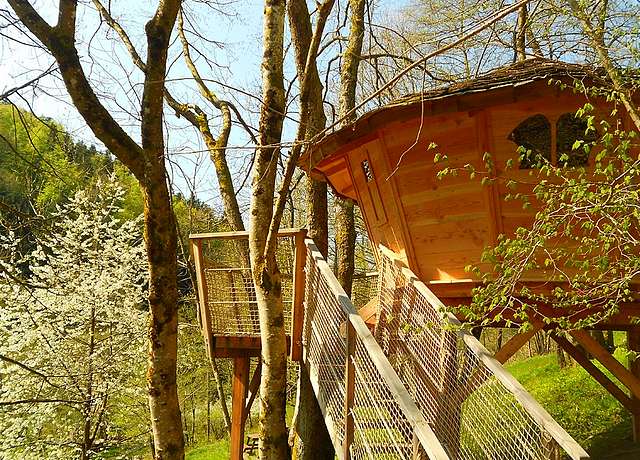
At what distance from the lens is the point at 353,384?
383cm

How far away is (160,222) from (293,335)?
1863mm

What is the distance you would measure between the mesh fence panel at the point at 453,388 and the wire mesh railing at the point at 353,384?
1.44ft

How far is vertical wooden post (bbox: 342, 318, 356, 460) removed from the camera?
3725mm

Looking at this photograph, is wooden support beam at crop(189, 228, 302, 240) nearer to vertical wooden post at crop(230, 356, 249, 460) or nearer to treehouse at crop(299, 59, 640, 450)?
treehouse at crop(299, 59, 640, 450)

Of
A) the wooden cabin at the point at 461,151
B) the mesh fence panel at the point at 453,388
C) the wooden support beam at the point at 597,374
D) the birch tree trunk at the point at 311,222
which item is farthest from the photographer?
the wooden support beam at the point at 597,374

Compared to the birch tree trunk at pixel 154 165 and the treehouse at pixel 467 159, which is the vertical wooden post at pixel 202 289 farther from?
the treehouse at pixel 467 159

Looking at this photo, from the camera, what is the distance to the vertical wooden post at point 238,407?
6.47 meters

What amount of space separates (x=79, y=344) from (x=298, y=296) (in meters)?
9.76

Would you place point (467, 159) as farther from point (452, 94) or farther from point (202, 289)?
point (202, 289)

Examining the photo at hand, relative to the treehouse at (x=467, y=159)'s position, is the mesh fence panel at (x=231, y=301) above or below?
below

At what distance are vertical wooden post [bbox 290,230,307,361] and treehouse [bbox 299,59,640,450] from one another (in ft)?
2.71

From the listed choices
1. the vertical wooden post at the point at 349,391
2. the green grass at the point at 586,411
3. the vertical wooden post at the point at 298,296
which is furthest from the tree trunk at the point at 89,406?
the green grass at the point at 586,411

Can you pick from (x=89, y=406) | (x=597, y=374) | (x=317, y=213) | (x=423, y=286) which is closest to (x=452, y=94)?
(x=423, y=286)

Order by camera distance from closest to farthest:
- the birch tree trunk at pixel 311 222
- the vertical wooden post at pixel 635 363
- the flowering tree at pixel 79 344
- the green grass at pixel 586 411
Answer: the birch tree trunk at pixel 311 222 < the vertical wooden post at pixel 635 363 < the green grass at pixel 586 411 < the flowering tree at pixel 79 344
